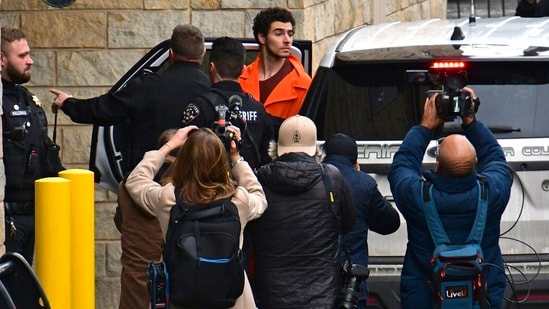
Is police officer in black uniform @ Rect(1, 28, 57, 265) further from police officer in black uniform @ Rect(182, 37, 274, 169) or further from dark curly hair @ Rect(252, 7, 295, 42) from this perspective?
dark curly hair @ Rect(252, 7, 295, 42)

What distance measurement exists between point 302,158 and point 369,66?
1235mm

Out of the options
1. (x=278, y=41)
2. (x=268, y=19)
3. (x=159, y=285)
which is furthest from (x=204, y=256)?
(x=268, y=19)

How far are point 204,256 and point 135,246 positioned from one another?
4.87 feet

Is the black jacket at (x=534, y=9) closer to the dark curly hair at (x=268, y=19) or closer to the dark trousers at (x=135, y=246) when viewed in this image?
the dark curly hair at (x=268, y=19)

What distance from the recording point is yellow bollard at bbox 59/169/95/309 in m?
7.58

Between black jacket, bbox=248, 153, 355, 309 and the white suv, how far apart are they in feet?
Answer: 2.84

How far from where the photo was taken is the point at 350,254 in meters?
7.23

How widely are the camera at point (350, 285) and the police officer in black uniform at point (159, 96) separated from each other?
173cm

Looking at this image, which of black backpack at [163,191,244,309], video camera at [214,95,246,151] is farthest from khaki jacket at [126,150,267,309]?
video camera at [214,95,246,151]

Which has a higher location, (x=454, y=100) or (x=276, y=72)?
(x=276, y=72)

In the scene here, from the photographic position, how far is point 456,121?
772cm

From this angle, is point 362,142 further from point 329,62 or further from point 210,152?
point 210,152

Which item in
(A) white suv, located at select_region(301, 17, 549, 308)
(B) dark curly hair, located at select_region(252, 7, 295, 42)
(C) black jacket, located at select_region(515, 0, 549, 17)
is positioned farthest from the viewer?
(C) black jacket, located at select_region(515, 0, 549, 17)

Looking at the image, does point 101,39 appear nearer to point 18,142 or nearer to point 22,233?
point 18,142
